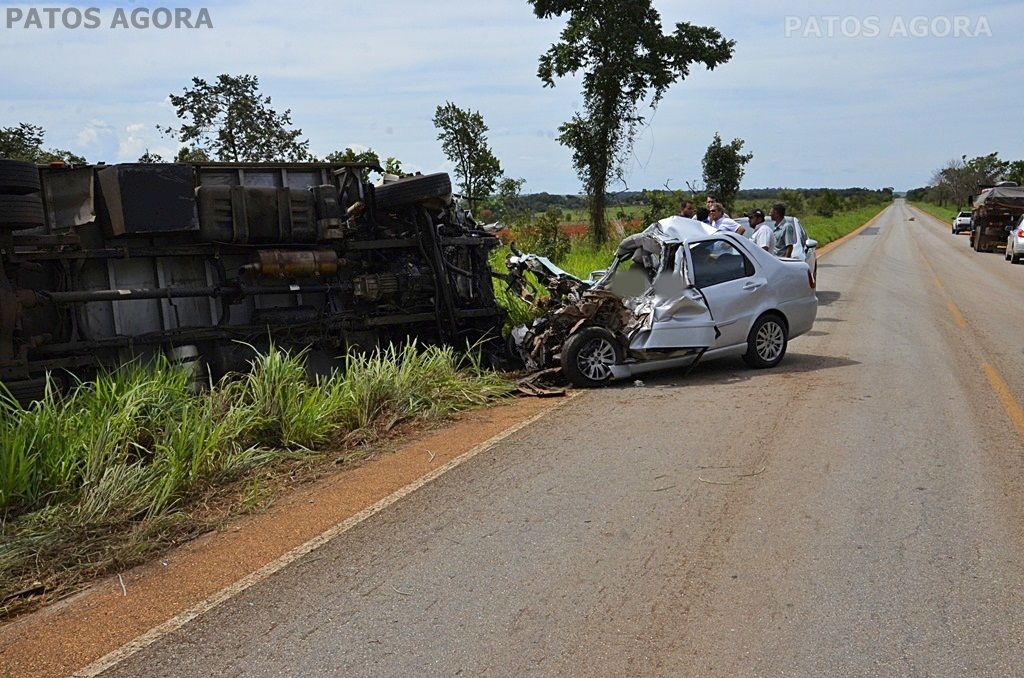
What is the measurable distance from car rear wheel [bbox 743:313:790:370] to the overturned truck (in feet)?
10.0

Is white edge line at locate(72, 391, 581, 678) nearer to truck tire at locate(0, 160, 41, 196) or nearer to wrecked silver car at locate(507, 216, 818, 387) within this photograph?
wrecked silver car at locate(507, 216, 818, 387)

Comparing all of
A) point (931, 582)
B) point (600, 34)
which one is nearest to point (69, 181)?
point (931, 582)

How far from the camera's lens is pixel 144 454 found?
705cm

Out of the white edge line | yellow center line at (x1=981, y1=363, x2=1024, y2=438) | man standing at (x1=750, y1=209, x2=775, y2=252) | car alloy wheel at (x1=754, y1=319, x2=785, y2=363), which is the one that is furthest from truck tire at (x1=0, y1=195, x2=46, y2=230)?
man standing at (x1=750, y1=209, x2=775, y2=252)

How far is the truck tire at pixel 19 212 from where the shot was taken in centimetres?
812

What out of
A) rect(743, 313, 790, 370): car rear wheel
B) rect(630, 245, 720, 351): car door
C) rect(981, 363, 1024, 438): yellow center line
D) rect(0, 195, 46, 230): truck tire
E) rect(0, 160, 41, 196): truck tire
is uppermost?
rect(0, 160, 41, 196): truck tire

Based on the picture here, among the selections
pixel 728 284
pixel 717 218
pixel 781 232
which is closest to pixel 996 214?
pixel 781 232

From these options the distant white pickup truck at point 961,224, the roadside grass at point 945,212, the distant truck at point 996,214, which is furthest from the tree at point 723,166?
the roadside grass at point 945,212

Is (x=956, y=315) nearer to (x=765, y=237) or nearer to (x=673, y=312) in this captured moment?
(x=765, y=237)

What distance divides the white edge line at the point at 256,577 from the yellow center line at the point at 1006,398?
4444 millimetres

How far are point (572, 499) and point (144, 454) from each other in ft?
10.6

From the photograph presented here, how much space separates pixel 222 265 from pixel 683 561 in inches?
262

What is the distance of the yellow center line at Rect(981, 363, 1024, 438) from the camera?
8.09m

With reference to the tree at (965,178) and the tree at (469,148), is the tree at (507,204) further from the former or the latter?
the tree at (965,178)
